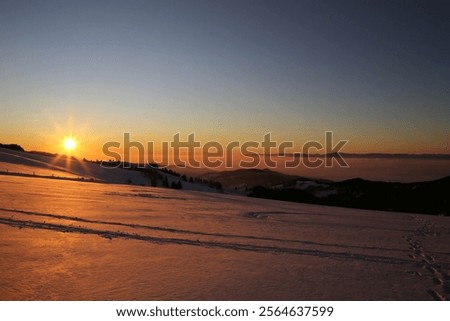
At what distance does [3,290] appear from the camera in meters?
4.45

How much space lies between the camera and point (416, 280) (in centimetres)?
574

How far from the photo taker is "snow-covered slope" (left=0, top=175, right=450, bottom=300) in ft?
15.9

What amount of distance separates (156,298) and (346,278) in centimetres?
327

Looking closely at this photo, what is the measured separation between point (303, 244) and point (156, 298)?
192 inches

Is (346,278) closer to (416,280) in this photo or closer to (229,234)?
(416,280)

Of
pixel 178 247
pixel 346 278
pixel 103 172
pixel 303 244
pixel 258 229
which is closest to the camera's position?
pixel 346 278

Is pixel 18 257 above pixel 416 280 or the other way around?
above

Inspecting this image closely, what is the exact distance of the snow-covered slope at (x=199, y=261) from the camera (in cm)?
483

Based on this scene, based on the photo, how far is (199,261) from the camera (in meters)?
6.25

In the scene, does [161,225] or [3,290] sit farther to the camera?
[161,225]

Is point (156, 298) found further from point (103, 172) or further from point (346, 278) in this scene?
point (103, 172)
